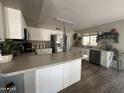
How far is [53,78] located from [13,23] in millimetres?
1749

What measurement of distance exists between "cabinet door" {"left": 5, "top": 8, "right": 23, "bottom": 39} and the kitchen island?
0.66 m

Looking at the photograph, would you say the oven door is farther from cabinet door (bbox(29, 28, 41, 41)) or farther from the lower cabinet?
cabinet door (bbox(29, 28, 41, 41))

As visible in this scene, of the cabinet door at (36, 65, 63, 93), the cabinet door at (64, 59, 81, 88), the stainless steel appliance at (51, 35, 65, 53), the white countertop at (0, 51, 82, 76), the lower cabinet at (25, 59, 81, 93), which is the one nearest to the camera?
the white countertop at (0, 51, 82, 76)

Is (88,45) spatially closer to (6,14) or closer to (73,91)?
(73,91)

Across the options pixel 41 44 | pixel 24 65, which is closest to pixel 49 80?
pixel 24 65

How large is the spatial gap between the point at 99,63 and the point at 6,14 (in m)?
4.52

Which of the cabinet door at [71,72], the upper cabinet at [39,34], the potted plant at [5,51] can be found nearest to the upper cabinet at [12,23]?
the potted plant at [5,51]

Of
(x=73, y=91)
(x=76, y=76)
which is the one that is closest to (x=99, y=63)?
(x=76, y=76)

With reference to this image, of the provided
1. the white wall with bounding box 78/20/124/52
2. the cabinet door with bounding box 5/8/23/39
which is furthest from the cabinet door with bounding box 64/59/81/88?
the white wall with bounding box 78/20/124/52

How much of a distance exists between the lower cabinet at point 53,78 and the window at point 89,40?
351cm

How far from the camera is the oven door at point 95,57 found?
4.31 metres

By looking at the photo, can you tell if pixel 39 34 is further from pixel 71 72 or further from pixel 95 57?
pixel 95 57

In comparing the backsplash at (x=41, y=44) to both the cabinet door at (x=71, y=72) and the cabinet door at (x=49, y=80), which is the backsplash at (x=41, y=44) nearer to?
the cabinet door at (x=71, y=72)

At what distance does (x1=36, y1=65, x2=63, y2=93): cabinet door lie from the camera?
155 centimetres
